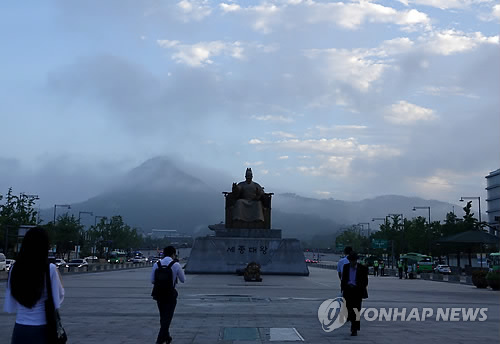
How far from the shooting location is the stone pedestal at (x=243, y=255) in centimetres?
4128

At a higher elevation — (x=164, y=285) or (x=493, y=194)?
(x=493, y=194)

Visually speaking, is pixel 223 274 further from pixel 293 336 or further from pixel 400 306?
pixel 293 336

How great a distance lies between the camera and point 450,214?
7969 cm

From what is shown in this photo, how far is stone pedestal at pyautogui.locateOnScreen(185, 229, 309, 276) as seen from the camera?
41.3 m

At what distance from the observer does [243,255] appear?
136ft

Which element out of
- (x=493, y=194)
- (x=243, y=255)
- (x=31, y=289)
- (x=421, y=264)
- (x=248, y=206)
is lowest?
(x=421, y=264)

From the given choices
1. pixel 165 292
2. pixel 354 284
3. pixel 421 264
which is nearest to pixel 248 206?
pixel 421 264

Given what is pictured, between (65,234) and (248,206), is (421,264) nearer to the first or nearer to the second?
(248,206)

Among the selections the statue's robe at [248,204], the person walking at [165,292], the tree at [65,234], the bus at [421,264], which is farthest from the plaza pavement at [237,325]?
the tree at [65,234]

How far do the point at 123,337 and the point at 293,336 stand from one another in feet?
10.2

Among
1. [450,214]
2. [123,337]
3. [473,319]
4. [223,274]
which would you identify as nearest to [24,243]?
[123,337]

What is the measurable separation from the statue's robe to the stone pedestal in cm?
266
